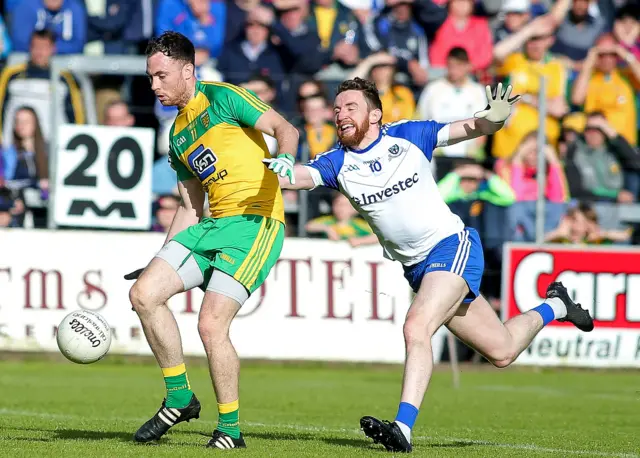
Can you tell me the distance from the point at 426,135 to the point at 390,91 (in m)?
8.03

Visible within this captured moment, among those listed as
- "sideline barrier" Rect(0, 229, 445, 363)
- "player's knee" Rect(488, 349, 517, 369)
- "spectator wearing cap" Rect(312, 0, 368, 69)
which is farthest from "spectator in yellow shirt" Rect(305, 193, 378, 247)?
"player's knee" Rect(488, 349, 517, 369)

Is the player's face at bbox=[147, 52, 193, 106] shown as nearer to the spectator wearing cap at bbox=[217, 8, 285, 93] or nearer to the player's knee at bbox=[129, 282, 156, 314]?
the player's knee at bbox=[129, 282, 156, 314]

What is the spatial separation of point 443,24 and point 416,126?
9.95 m

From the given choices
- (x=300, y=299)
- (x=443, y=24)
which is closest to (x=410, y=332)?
(x=300, y=299)

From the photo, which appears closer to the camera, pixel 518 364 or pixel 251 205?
pixel 251 205

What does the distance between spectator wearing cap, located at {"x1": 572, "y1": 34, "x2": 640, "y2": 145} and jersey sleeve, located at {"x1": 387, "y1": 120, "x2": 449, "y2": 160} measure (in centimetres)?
981

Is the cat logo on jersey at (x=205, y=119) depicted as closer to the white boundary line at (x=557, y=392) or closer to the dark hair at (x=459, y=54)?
the white boundary line at (x=557, y=392)

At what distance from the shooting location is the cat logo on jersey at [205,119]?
26.0 feet

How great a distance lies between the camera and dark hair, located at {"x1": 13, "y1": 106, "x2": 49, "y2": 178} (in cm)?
1563

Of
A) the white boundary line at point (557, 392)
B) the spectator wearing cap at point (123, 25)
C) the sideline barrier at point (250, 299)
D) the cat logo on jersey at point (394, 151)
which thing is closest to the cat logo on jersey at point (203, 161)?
the cat logo on jersey at point (394, 151)

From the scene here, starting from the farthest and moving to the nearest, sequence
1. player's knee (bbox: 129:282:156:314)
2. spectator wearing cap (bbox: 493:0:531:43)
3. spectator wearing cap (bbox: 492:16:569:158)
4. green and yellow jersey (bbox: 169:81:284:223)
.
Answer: spectator wearing cap (bbox: 493:0:531:43), spectator wearing cap (bbox: 492:16:569:158), green and yellow jersey (bbox: 169:81:284:223), player's knee (bbox: 129:282:156:314)

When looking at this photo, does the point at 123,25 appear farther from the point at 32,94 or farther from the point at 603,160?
the point at 603,160

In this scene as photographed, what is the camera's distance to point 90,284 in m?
15.0

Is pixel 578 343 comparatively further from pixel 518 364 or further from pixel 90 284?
pixel 90 284
